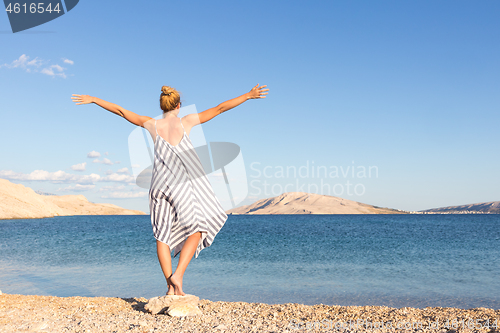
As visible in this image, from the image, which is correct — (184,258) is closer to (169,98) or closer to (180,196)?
(180,196)

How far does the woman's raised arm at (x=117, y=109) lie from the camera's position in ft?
14.3

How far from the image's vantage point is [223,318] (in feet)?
14.3

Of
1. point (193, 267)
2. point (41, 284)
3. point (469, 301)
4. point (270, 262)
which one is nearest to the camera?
point (469, 301)

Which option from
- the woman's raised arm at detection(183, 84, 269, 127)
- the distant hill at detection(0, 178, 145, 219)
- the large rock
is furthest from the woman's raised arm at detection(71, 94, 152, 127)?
the distant hill at detection(0, 178, 145, 219)

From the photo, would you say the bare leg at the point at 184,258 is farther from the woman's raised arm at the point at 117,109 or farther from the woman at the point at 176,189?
the woman's raised arm at the point at 117,109

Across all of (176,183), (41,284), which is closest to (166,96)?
(176,183)

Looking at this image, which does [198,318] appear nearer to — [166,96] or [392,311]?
[166,96]

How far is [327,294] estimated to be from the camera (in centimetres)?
909

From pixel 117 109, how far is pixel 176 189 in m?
1.34

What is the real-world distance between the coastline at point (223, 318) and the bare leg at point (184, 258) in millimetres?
396

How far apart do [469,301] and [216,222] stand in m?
8.13

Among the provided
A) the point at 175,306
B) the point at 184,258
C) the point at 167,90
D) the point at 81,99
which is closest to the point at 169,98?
the point at 167,90

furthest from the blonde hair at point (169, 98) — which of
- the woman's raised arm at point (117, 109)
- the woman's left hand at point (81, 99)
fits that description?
the woman's left hand at point (81, 99)

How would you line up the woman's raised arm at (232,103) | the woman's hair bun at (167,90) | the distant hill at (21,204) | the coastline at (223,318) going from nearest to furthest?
1. the coastline at (223,318)
2. the woman's raised arm at (232,103)
3. the woman's hair bun at (167,90)
4. the distant hill at (21,204)
